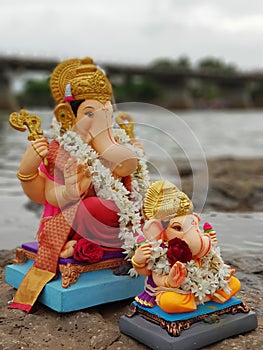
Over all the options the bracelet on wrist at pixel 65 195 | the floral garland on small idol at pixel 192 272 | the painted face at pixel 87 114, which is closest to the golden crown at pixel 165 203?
the floral garland on small idol at pixel 192 272

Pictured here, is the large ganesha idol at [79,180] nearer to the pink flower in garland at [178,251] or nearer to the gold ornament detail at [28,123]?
the gold ornament detail at [28,123]

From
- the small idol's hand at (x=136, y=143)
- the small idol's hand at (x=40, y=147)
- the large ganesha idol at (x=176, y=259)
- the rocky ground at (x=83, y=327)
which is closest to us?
the large ganesha idol at (x=176, y=259)

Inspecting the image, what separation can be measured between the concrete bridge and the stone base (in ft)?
117

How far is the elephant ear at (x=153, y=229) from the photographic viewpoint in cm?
339

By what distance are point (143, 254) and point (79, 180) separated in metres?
0.81

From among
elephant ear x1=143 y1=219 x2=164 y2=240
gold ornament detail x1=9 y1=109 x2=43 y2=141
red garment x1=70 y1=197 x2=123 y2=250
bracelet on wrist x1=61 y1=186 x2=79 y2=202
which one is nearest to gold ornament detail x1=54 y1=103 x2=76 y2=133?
gold ornament detail x1=9 y1=109 x2=43 y2=141

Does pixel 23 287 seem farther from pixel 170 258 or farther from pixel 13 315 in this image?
pixel 170 258

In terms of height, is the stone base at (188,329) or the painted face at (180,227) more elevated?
the painted face at (180,227)

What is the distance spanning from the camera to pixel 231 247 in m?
5.88

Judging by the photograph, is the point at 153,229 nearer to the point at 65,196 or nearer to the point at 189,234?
the point at 189,234

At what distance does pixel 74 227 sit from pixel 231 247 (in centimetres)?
245

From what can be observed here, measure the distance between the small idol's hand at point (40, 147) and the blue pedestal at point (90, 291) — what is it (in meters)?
0.86

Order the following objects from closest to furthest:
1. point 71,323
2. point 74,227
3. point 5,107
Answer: point 71,323, point 74,227, point 5,107

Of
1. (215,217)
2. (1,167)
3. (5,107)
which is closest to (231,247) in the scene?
(215,217)
